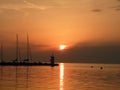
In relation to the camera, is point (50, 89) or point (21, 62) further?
point (21, 62)

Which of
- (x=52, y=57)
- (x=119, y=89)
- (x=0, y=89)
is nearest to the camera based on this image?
(x=0, y=89)

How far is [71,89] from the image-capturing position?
48.1 metres

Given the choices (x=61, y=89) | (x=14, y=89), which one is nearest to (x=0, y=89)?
(x=14, y=89)

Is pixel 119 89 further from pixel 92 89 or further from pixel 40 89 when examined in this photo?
pixel 40 89

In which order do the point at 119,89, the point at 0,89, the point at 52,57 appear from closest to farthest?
1. the point at 0,89
2. the point at 119,89
3. the point at 52,57

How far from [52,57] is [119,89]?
490ft

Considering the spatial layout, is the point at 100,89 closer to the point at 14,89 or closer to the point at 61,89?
the point at 61,89

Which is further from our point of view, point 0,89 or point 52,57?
point 52,57

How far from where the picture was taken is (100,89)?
161ft

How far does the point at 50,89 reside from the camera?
47344 mm

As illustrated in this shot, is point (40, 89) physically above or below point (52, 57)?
below

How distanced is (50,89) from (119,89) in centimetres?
999

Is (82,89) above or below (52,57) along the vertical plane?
below

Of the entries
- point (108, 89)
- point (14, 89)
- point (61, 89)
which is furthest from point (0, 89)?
point (108, 89)
